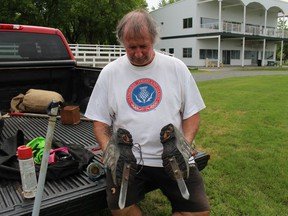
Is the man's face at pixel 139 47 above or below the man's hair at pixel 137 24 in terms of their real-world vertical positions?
below

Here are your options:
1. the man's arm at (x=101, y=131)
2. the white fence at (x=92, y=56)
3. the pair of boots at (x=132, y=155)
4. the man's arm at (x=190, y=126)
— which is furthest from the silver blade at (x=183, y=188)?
the white fence at (x=92, y=56)

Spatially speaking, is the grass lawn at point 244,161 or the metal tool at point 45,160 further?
the grass lawn at point 244,161

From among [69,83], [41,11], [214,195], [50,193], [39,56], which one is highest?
[41,11]

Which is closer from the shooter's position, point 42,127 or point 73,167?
point 73,167

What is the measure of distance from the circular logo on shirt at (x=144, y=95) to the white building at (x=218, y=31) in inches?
1250

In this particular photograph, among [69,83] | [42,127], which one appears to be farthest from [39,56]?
[42,127]

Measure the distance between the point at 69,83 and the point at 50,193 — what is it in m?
2.96

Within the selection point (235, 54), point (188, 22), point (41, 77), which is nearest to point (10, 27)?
point (41, 77)

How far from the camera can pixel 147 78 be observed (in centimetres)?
263

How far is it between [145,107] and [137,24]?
59 centimetres

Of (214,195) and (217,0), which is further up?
(217,0)

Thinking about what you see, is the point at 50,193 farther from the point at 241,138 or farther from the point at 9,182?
the point at 241,138

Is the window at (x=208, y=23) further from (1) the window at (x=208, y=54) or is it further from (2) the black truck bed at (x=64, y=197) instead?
(2) the black truck bed at (x=64, y=197)

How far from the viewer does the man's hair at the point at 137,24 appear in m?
2.46
